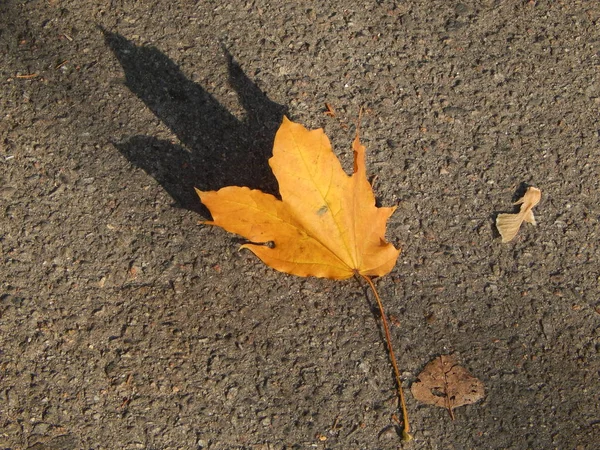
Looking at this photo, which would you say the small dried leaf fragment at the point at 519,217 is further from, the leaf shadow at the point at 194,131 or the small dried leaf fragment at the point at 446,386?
the leaf shadow at the point at 194,131

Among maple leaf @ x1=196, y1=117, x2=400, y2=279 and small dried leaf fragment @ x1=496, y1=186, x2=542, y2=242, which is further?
small dried leaf fragment @ x1=496, y1=186, x2=542, y2=242

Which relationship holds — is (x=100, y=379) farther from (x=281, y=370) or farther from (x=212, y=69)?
(x=212, y=69)

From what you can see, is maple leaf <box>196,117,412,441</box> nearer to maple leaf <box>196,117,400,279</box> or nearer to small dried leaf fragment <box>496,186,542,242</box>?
maple leaf <box>196,117,400,279</box>

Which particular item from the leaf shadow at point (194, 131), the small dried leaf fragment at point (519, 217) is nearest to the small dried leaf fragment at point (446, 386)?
the small dried leaf fragment at point (519, 217)

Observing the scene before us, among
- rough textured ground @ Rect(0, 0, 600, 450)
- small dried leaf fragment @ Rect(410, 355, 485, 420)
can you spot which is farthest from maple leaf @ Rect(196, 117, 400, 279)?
small dried leaf fragment @ Rect(410, 355, 485, 420)

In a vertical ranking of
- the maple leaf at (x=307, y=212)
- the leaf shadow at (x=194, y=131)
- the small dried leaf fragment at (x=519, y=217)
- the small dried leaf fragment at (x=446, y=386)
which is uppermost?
the leaf shadow at (x=194, y=131)
